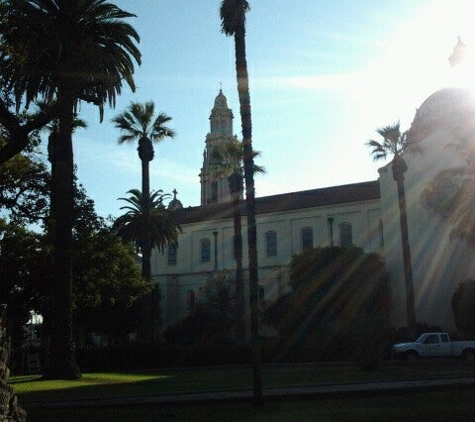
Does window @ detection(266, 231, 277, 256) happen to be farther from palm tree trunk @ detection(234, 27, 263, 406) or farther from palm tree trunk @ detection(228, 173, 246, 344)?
palm tree trunk @ detection(234, 27, 263, 406)

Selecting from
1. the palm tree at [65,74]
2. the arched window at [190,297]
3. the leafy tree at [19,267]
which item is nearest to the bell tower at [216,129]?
the arched window at [190,297]

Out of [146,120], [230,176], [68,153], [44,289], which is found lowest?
[44,289]

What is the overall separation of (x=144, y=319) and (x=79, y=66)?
2094 centimetres

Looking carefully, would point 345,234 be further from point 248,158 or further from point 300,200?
point 248,158

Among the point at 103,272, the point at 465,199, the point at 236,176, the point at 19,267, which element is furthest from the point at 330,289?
the point at 19,267

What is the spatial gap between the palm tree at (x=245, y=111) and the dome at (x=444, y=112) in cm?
3124

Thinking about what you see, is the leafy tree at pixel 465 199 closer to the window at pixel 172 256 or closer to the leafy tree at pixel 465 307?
the leafy tree at pixel 465 307

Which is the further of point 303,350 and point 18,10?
point 303,350

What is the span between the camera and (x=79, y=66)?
24531mm

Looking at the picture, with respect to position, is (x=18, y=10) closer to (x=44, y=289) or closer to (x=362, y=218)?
(x=44, y=289)

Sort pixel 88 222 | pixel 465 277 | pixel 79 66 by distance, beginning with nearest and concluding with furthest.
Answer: pixel 79 66 < pixel 88 222 < pixel 465 277

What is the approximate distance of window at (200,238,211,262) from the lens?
2559 inches

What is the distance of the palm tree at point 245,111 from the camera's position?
1585cm

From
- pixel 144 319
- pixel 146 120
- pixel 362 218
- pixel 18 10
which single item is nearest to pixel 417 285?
pixel 362 218
